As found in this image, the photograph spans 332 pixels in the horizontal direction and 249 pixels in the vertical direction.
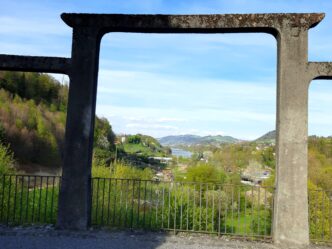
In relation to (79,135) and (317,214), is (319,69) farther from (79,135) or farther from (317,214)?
(317,214)

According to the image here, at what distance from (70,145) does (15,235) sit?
1.79m

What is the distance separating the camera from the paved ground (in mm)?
5605

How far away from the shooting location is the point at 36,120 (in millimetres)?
50938

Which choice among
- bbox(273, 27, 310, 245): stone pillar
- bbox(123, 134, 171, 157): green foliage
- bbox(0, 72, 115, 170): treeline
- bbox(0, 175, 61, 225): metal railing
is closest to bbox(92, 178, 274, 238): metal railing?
bbox(273, 27, 310, 245): stone pillar

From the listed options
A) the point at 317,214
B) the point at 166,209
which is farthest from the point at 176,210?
the point at 317,214

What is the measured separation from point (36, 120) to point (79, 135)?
4747 cm

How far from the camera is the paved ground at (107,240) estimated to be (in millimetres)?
5605

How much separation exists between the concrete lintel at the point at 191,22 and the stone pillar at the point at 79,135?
0.23 meters

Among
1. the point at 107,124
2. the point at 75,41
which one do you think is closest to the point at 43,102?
the point at 107,124

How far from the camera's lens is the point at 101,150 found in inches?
1682

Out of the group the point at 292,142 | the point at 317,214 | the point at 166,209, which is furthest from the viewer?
the point at 166,209

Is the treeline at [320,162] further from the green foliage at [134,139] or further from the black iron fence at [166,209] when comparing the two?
the green foliage at [134,139]

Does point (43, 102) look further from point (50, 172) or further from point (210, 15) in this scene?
point (210, 15)

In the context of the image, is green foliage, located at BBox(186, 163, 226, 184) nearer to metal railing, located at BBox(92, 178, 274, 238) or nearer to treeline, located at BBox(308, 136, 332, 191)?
treeline, located at BBox(308, 136, 332, 191)
